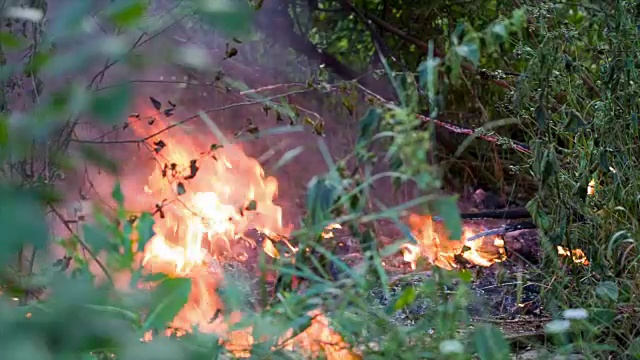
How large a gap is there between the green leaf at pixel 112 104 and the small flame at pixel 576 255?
2.47 m

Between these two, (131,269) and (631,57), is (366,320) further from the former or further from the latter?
(631,57)

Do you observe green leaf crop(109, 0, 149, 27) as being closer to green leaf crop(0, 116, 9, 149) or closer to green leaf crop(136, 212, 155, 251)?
green leaf crop(0, 116, 9, 149)

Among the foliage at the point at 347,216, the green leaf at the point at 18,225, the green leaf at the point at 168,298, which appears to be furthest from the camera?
the green leaf at the point at 168,298

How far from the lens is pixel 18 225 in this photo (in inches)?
40.7

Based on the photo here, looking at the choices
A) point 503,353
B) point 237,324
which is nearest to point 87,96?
point 237,324

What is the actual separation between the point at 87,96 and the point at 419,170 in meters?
1.00

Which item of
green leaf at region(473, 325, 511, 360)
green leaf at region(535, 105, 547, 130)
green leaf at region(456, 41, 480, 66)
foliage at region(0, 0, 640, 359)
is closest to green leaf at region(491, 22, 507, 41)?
foliage at region(0, 0, 640, 359)

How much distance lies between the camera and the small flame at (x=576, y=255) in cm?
330

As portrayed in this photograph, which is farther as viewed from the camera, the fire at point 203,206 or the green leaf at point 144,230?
the fire at point 203,206

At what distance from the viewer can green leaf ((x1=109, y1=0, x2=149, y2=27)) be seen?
1113 millimetres

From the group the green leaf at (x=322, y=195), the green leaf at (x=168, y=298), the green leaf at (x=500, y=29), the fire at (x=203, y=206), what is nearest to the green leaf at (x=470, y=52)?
the green leaf at (x=500, y=29)

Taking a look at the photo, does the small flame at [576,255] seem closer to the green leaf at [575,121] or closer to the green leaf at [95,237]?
the green leaf at [575,121]

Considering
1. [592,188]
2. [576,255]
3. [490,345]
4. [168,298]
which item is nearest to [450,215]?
[490,345]

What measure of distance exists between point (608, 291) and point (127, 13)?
208 centimetres
